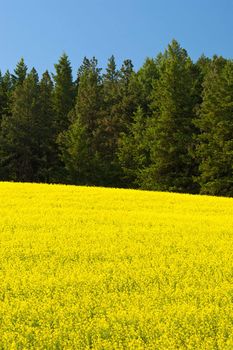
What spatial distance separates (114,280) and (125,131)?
5356cm

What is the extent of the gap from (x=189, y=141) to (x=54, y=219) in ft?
112

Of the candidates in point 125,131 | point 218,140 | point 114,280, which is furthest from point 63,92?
point 114,280

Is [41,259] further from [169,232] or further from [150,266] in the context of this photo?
[169,232]

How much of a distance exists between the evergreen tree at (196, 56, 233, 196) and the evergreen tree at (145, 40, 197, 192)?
1609 millimetres

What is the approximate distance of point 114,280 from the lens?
920 centimetres

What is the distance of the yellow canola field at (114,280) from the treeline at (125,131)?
29.7m

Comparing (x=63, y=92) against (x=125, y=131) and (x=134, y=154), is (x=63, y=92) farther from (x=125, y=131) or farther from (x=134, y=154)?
(x=134, y=154)

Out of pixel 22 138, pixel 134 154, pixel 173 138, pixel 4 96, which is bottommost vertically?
pixel 134 154

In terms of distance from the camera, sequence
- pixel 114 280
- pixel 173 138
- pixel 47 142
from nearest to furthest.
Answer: pixel 114 280
pixel 173 138
pixel 47 142

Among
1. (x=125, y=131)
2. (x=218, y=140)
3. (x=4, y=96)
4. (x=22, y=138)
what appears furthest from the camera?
(x=4, y=96)

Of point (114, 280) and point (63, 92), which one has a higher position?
point (63, 92)

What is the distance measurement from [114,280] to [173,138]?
4043 cm

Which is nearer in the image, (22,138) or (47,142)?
(22,138)

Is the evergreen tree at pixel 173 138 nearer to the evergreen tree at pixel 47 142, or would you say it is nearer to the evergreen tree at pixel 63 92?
the evergreen tree at pixel 47 142
